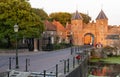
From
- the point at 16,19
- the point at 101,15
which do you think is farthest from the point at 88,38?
the point at 16,19

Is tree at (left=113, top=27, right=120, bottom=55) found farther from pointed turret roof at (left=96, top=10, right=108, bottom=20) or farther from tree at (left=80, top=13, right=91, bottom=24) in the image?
tree at (left=80, top=13, right=91, bottom=24)

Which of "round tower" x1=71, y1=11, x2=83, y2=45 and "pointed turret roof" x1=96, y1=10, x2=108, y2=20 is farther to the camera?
"pointed turret roof" x1=96, y1=10, x2=108, y2=20

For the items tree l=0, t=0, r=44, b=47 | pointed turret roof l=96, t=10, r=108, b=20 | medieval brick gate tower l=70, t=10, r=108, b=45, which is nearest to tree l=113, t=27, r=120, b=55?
medieval brick gate tower l=70, t=10, r=108, b=45

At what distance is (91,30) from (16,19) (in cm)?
5606

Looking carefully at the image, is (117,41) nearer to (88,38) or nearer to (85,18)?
(88,38)

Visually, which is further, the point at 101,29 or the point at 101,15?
the point at 101,15

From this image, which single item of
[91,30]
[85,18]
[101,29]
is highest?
[85,18]

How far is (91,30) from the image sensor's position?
10725 cm

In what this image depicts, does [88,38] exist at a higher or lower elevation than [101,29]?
lower

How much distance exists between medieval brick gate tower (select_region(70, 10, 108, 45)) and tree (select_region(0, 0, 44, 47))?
50556 millimetres

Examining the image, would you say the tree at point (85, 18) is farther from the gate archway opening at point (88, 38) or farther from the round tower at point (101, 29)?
the round tower at point (101, 29)

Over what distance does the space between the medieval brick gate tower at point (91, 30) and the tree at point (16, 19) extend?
5056cm

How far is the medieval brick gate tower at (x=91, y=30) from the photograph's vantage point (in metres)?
106

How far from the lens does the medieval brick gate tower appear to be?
106125 millimetres
